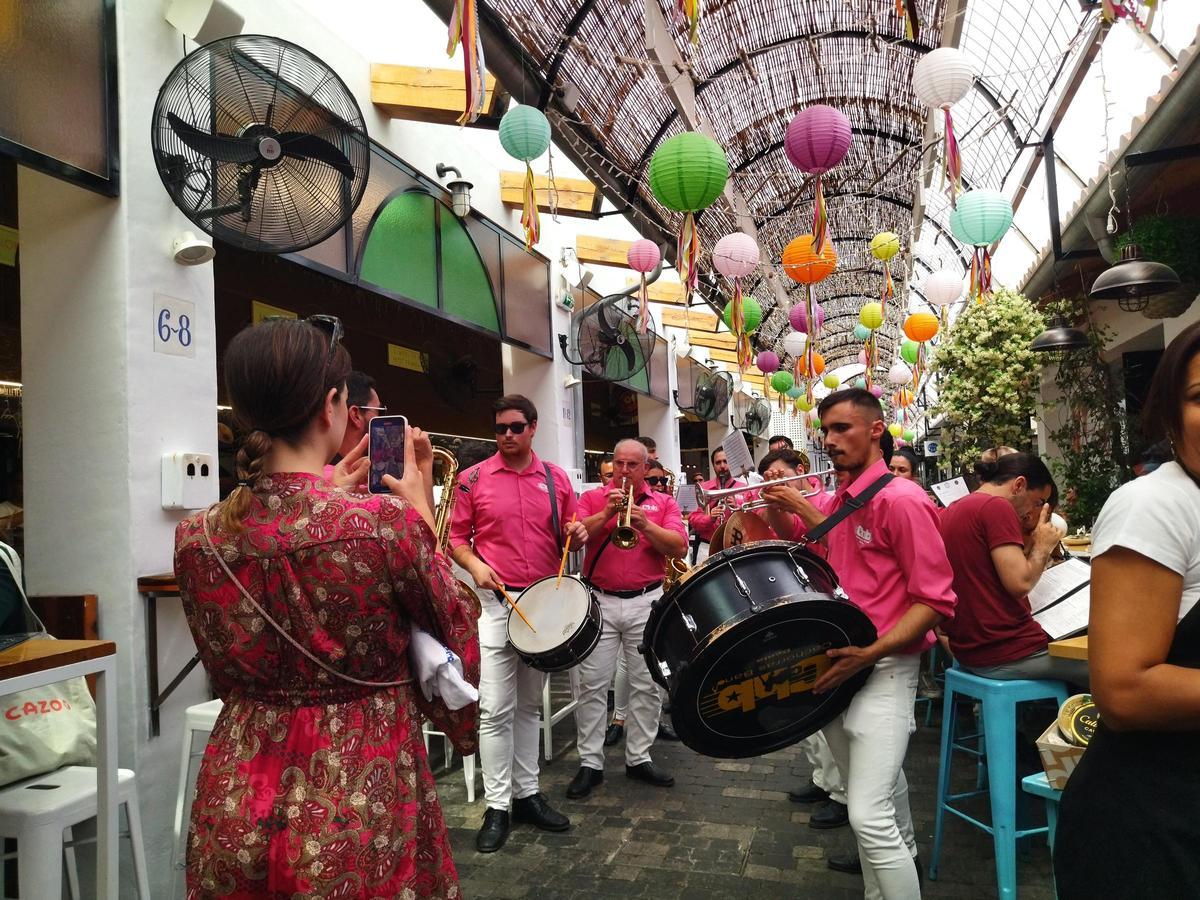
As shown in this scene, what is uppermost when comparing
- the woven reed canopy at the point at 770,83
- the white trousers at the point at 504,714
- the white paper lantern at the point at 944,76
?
the woven reed canopy at the point at 770,83

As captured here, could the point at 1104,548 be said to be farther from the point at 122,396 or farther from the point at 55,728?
the point at 122,396

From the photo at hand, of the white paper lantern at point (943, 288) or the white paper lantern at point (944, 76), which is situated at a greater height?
the white paper lantern at point (944, 76)

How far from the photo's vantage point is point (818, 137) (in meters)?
6.21

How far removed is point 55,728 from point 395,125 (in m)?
4.73

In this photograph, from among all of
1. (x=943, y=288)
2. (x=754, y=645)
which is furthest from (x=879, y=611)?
(x=943, y=288)

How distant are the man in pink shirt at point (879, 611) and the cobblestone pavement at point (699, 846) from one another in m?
0.72

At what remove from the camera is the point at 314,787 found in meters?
1.51

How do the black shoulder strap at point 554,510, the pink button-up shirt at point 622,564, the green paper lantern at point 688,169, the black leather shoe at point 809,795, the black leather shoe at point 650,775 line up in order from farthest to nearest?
1. the green paper lantern at point 688,169
2. the pink button-up shirt at point 622,564
3. the black leather shoe at point 650,775
4. the black shoulder strap at point 554,510
5. the black leather shoe at point 809,795

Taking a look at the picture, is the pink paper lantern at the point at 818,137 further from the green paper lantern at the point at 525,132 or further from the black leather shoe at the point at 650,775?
the black leather shoe at the point at 650,775

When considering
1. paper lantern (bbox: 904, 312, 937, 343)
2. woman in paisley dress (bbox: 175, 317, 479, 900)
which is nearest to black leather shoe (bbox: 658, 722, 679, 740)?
woman in paisley dress (bbox: 175, 317, 479, 900)

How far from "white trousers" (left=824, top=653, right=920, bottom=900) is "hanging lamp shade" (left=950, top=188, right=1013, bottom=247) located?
20.0 ft

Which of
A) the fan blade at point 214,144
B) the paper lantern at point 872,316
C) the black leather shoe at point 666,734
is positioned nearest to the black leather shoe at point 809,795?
the black leather shoe at point 666,734

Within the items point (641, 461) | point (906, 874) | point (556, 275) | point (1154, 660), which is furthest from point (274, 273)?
point (1154, 660)

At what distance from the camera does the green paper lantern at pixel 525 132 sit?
5.40 m
